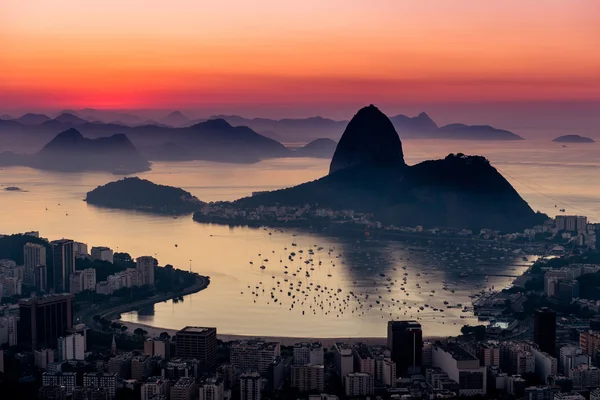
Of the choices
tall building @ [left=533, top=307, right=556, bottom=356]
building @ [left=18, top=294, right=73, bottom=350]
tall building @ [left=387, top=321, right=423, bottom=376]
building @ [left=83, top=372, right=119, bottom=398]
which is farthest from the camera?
building @ [left=18, top=294, right=73, bottom=350]

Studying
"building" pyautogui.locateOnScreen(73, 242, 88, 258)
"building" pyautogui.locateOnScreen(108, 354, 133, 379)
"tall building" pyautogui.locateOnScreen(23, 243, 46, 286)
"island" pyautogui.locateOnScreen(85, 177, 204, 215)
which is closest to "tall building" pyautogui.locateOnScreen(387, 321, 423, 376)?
"building" pyautogui.locateOnScreen(108, 354, 133, 379)

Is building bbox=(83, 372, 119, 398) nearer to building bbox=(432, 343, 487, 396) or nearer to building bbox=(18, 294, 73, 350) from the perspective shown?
building bbox=(18, 294, 73, 350)

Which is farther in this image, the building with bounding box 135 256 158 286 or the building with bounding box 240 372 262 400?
the building with bounding box 135 256 158 286

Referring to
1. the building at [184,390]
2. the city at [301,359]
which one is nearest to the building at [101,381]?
the city at [301,359]

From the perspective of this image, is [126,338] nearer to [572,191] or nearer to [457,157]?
[457,157]

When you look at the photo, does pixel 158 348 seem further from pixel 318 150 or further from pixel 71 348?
pixel 318 150

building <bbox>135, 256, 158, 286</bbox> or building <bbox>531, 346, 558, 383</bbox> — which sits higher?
building <bbox>135, 256, 158, 286</bbox>
